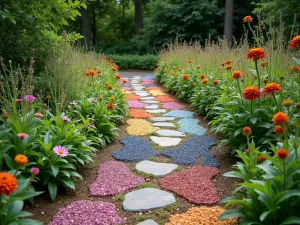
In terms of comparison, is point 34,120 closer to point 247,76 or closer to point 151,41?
point 247,76

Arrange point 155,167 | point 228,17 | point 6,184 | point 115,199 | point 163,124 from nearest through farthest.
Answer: point 6,184, point 115,199, point 155,167, point 163,124, point 228,17

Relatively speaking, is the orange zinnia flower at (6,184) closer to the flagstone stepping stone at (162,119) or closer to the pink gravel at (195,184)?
the pink gravel at (195,184)

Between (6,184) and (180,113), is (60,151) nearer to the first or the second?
(6,184)

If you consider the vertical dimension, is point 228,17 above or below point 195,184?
above

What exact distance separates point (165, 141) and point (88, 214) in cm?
168

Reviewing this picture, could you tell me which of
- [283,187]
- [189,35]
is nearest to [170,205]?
[283,187]

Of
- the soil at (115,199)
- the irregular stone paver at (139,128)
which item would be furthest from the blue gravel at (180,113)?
the soil at (115,199)

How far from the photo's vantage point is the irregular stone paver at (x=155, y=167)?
8.68 ft

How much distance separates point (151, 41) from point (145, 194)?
14.2m

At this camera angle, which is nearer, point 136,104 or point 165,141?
point 165,141

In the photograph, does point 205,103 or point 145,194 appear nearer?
point 145,194

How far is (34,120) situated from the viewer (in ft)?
7.27

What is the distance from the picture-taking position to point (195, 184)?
7.84 ft

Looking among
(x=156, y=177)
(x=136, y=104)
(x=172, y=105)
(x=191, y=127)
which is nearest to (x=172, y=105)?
(x=172, y=105)
